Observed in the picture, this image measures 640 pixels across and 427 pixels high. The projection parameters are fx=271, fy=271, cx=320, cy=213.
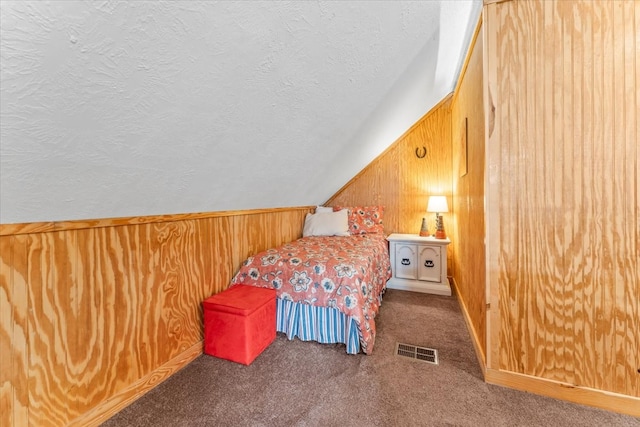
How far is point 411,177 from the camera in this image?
11.4 feet

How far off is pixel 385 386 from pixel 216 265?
4.42ft

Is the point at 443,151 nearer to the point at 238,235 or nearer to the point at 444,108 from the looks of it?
the point at 444,108

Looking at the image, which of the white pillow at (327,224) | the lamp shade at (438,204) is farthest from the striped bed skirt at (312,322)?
the lamp shade at (438,204)

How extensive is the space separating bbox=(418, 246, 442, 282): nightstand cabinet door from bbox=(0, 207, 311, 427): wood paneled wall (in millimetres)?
2189

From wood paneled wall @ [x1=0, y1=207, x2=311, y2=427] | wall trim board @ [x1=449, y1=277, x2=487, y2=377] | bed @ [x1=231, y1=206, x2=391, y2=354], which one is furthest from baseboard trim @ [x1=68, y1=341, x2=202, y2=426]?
wall trim board @ [x1=449, y1=277, x2=487, y2=377]

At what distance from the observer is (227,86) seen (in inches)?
44.2

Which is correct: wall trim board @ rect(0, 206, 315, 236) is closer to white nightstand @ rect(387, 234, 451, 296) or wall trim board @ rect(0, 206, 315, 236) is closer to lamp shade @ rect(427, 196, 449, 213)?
white nightstand @ rect(387, 234, 451, 296)

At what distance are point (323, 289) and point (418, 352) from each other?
2.45 feet

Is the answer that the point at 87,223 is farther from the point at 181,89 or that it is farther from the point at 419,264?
the point at 419,264

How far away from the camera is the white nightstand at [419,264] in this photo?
2898mm

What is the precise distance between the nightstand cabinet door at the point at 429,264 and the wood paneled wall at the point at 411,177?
0.50 metres

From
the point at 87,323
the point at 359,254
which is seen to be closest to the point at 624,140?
the point at 359,254

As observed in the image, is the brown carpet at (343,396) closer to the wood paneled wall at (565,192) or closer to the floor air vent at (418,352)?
the floor air vent at (418,352)

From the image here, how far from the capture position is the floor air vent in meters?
1.71
